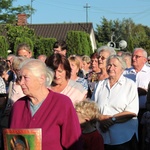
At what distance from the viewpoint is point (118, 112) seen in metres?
6.12

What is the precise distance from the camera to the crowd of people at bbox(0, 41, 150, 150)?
13.2 feet

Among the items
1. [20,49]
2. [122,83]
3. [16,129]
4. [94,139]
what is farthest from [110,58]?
[16,129]

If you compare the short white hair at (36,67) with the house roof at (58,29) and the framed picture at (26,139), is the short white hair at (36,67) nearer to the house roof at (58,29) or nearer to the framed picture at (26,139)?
the framed picture at (26,139)

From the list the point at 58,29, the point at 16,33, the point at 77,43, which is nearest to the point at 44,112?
the point at 77,43

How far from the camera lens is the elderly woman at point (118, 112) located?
6.08 m

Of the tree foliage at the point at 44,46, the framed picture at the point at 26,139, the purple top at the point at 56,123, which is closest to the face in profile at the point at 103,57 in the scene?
the purple top at the point at 56,123

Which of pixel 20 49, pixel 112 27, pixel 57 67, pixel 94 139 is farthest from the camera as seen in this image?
pixel 112 27

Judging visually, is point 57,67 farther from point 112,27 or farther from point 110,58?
point 112,27

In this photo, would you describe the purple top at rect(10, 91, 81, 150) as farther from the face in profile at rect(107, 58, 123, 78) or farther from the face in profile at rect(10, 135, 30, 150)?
the face in profile at rect(107, 58, 123, 78)

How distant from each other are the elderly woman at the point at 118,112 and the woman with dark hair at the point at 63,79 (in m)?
0.41

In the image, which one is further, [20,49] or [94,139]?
[20,49]

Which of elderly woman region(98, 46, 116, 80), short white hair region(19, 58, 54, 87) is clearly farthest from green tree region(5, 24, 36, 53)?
short white hair region(19, 58, 54, 87)

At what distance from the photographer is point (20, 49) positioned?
7.99m

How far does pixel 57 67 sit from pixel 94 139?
1101 millimetres
